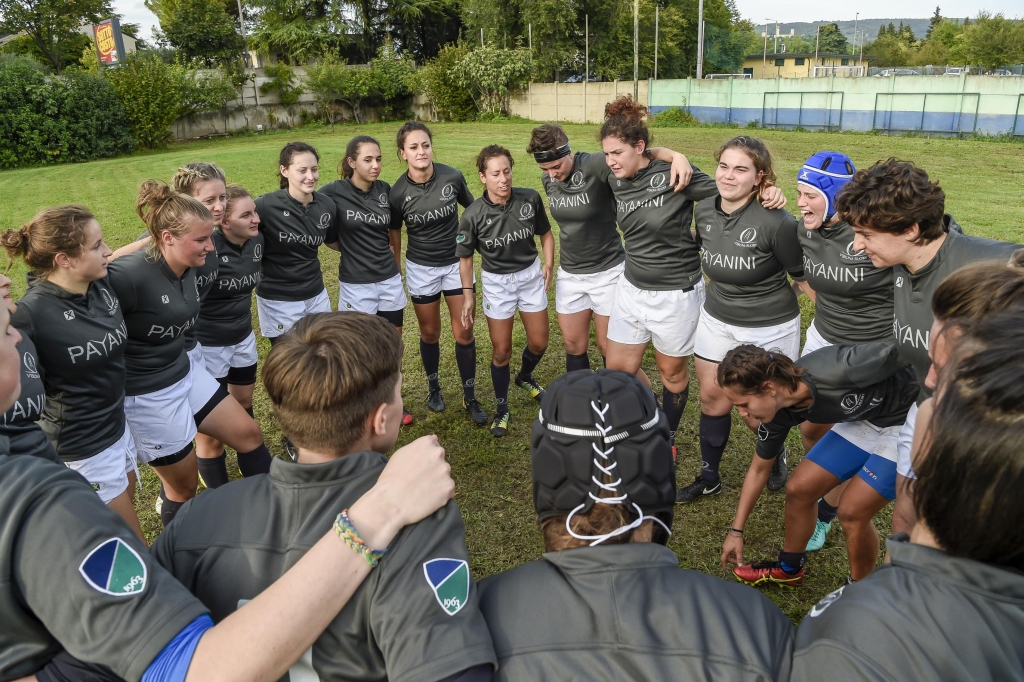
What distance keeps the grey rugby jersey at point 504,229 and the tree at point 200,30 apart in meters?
44.7

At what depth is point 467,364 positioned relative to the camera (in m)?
5.93

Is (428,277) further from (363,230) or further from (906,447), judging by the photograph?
(906,447)

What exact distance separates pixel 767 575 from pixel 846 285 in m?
1.67

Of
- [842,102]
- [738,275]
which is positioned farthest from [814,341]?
[842,102]

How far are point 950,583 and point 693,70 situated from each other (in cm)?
5369

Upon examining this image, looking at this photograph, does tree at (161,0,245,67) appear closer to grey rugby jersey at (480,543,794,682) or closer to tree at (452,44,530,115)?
tree at (452,44,530,115)

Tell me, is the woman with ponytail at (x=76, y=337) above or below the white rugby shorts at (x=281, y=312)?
above

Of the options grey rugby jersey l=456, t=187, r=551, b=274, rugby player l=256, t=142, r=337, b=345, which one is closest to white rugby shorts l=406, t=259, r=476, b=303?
grey rugby jersey l=456, t=187, r=551, b=274

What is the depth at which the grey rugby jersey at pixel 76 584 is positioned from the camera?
1345 millimetres

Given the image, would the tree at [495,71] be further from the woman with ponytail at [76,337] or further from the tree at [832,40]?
the tree at [832,40]

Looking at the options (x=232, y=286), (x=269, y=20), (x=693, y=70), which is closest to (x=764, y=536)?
(x=232, y=286)

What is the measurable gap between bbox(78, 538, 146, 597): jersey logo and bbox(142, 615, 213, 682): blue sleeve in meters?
0.13

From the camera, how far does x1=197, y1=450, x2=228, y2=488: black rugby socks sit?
181 inches

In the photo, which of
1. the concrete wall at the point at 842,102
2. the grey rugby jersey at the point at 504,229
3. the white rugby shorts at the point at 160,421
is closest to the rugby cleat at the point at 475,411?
the grey rugby jersey at the point at 504,229
